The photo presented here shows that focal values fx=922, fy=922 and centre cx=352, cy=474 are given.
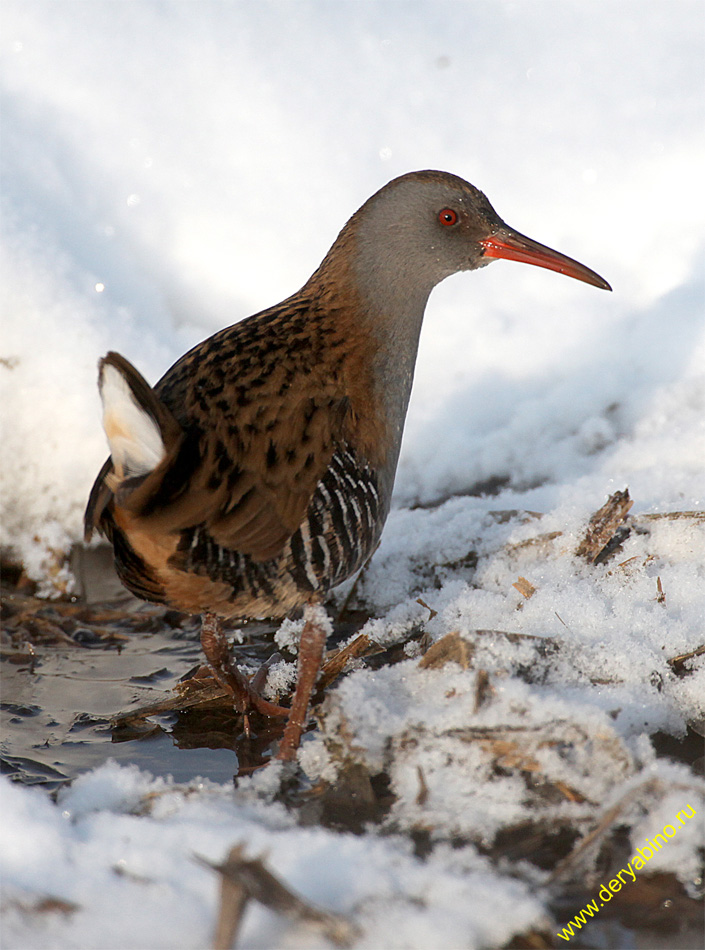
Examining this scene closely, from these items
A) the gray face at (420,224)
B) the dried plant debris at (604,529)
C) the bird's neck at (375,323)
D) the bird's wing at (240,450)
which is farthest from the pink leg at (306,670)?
the gray face at (420,224)

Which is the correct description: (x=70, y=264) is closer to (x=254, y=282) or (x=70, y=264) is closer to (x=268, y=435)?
(x=254, y=282)

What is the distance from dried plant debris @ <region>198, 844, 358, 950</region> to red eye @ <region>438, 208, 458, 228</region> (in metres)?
2.16

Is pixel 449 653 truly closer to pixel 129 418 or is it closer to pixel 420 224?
pixel 129 418

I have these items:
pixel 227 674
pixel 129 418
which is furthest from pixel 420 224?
pixel 227 674

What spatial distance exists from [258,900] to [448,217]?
224cm

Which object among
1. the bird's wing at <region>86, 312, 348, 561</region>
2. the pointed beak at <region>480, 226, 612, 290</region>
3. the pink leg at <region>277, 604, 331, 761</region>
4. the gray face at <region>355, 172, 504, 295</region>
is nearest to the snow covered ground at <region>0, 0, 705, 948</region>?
the pink leg at <region>277, 604, 331, 761</region>

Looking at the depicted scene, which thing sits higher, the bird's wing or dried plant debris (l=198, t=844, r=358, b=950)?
the bird's wing

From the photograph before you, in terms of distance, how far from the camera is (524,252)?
321 centimetres

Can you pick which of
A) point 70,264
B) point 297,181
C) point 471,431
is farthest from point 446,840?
point 297,181

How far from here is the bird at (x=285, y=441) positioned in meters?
2.29

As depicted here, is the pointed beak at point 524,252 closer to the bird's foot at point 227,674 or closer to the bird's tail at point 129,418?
the bird's tail at point 129,418

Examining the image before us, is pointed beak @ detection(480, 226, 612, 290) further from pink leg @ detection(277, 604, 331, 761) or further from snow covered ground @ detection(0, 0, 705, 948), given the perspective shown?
pink leg @ detection(277, 604, 331, 761)

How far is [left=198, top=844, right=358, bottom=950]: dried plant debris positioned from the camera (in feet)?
5.43

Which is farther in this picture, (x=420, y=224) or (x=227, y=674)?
(x=420, y=224)
